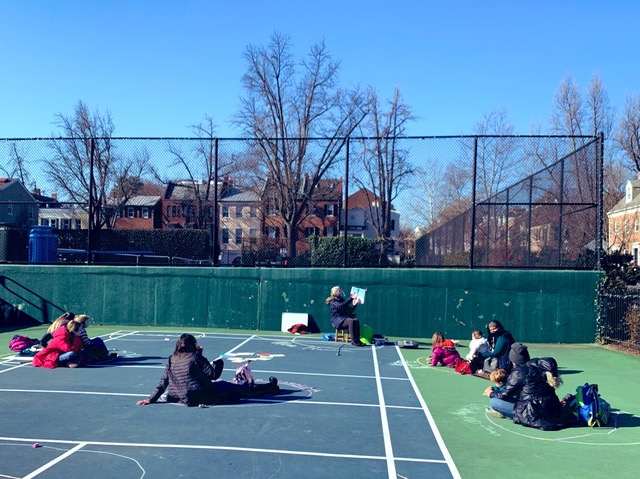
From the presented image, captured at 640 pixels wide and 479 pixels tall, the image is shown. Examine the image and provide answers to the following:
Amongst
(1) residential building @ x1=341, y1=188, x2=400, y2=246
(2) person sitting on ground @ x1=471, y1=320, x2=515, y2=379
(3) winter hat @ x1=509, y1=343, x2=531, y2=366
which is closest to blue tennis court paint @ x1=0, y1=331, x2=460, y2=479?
(2) person sitting on ground @ x1=471, y1=320, x2=515, y2=379

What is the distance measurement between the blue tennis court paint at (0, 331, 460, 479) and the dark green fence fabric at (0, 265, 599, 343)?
5366mm

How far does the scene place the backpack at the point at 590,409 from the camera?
26.4ft

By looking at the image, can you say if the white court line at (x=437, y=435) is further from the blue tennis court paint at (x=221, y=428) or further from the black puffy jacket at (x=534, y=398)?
the black puffy jacket at (x=534, y=398)

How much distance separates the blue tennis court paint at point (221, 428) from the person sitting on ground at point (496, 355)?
1.32 metres

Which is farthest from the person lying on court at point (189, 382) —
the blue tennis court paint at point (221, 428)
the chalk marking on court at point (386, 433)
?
the chalk marking on court at point (386, 433)

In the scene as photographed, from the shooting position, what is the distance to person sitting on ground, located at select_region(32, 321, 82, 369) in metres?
11.5

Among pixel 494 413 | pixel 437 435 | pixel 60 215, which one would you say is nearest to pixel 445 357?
pixel 494 413

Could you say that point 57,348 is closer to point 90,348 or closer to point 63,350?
point 63,350

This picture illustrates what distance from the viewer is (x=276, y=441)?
7.11m

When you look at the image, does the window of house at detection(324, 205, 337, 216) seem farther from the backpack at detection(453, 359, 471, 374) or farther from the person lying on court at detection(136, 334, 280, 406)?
the person lying on court at detection(136, 334, 280, 406)

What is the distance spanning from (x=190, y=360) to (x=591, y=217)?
44.2ft

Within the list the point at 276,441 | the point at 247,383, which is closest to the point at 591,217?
the point at 247,383

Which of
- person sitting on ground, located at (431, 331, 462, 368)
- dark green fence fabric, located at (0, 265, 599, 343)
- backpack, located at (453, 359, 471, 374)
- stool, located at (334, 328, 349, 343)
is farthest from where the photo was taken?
dark green fence fabric, located at (0, 265, 599, 343)

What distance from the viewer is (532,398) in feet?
26.2
